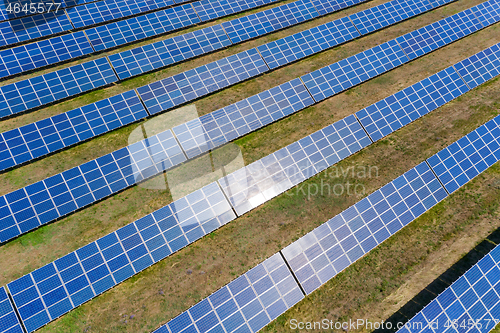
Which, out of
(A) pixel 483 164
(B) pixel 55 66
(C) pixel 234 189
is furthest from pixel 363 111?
A: (B) pixel 55 66

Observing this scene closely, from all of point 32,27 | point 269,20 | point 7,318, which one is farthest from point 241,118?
point 32,27

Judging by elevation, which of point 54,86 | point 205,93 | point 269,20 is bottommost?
point 54,86

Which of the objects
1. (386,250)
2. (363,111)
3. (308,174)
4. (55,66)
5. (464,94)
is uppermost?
(464,94)

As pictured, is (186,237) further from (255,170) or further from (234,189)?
(255,170)

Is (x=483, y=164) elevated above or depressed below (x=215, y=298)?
above

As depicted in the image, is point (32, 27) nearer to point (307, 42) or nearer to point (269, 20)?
point (269, 20)

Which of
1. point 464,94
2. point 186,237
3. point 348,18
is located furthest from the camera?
point 348,18

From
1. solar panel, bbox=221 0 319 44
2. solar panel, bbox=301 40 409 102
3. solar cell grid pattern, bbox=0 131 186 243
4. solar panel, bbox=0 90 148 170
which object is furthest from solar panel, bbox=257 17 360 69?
solar panel, bbox=0 90 148 170
